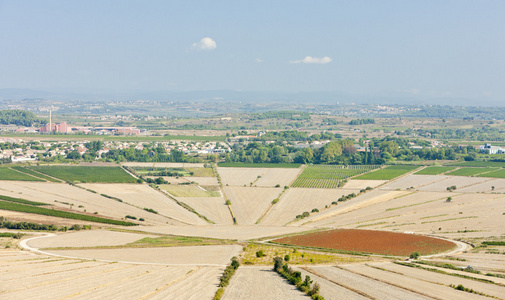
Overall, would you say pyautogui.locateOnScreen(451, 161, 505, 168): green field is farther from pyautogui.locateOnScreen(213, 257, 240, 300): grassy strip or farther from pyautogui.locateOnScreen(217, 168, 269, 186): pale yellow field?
pyautogui.locateOnScreen(213, 257, 240, 300): grassy strip

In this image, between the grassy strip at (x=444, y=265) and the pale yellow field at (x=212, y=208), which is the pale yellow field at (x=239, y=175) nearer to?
the pale yellow field at (x=212, y=208)

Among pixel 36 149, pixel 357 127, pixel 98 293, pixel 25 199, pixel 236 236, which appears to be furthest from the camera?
pixel 357 127

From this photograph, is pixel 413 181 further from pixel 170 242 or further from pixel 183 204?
pixel 170 242

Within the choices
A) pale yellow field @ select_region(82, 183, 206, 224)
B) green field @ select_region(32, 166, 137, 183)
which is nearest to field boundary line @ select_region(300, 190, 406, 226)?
pale yellow field @ select_region(82, 183, 206, 224)

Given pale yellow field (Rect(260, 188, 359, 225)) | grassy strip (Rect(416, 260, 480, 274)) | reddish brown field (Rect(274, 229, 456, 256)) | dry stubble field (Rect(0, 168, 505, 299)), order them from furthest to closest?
1. pale yellow field (Rect(260, 188, 359, 225))
2. reddish brown field (Rect(274, 229, 456, 256))
3. grassy strip (Rect(416, 260, 480, 274))
4. dry stubble field (Rect(0, 168, 505, 299))

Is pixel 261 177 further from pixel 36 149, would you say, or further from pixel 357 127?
pixel 357 127

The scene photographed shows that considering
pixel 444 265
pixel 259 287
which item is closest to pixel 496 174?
pixel 444 265

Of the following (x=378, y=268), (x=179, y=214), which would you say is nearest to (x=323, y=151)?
(x=179, y=214)
